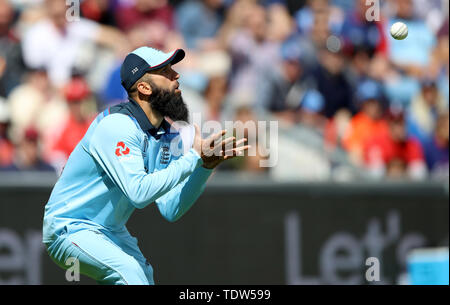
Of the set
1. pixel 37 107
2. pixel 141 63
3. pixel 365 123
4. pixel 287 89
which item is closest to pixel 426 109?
pixel 365 123

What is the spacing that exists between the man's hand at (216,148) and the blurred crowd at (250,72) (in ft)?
13.1

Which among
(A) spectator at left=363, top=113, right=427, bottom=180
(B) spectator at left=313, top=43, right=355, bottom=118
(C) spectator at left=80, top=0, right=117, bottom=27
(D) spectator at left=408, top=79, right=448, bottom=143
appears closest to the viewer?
(A) spectator at left=363, top=113, right=427, bottom=180

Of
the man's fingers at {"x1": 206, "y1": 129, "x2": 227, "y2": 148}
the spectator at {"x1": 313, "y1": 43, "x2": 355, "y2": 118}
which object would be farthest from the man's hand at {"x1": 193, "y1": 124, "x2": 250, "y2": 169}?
the spectator at {"x1": 313, "y1": 43, "x2": 355, "y2": 118}

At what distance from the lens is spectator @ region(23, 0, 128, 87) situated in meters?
10.1

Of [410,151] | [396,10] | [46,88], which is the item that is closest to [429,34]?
[396,10]

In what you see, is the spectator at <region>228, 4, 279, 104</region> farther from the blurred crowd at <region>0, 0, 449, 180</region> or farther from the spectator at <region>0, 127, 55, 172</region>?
the spectator at <region>0, 127, 55, 172</region>

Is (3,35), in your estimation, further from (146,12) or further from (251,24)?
(251,24)

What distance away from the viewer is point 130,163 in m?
5.21

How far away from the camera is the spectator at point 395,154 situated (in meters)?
10.3

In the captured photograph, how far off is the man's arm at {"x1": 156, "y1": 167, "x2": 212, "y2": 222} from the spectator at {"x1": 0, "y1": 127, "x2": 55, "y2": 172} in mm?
3511

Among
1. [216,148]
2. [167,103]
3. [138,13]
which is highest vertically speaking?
[138,13]

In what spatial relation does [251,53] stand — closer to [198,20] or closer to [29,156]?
[198,20]

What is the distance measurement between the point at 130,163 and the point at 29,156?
13.7 feet

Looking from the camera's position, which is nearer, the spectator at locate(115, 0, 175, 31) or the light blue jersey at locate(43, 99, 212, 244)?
the light blue jersey at locate(43, 99, 212, 244)
